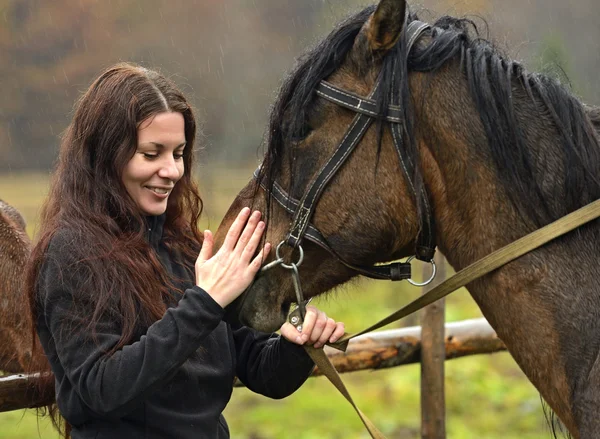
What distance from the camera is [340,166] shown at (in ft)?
6.83

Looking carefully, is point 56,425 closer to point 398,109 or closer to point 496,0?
point 398,109

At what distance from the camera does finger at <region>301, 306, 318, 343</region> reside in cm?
225

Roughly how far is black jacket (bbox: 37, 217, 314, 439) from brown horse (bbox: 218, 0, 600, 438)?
40 centimetres

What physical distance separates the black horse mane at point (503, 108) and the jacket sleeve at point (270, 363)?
69 centimetres

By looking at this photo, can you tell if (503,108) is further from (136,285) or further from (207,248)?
(136,285)

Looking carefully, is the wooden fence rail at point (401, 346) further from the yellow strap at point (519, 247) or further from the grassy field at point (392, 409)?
the grassy field at point (392, 409)

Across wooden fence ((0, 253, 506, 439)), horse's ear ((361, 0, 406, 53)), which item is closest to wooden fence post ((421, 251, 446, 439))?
wooden fence ((0, 253, 506, 439))

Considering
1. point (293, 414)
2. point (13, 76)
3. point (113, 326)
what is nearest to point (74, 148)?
point (113, 326)

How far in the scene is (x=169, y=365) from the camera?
1.92 metres

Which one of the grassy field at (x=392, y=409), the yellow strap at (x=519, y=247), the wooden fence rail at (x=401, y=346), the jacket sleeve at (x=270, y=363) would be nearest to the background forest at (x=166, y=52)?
the grassy field at (x=392, y=409)

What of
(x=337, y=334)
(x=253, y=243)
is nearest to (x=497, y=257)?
(x=337, y=334)

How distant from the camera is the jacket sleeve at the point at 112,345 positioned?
1.92 metres

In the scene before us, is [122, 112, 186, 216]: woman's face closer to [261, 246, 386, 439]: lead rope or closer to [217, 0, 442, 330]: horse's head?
[217, 0, 442, 330]: horse's head

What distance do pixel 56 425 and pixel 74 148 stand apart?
96cm
